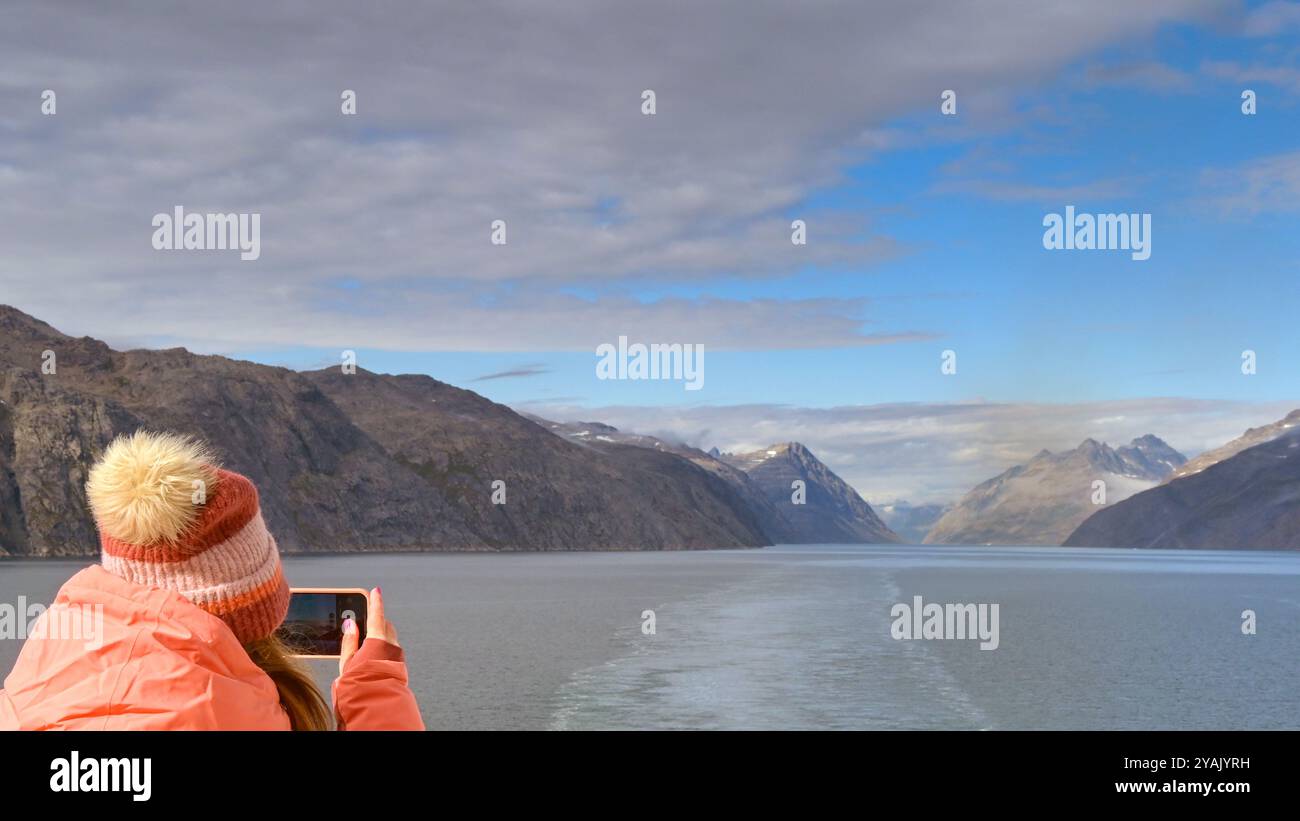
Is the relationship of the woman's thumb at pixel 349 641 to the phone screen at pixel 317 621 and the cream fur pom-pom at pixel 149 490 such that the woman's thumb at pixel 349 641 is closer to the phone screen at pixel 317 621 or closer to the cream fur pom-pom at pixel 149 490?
the phone screen at pixel 317 621

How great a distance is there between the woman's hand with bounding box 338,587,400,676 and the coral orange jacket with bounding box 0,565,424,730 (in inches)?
16.5

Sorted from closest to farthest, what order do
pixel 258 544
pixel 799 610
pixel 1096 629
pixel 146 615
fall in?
1. pixel 146 615
2. pixel 258 544
3. pixel 1096 629
4. pixel 799 610

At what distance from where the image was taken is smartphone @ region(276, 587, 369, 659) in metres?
4.84

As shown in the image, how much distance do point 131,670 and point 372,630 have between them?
31.6 inches

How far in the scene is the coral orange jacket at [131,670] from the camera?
3625 millimetres

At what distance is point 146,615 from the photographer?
12.3 ft

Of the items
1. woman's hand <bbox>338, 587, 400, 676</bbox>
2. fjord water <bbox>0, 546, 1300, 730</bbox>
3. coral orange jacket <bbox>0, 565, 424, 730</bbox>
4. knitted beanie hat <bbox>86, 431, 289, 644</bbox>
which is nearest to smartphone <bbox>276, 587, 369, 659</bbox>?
woman's hand <bbox>338, 587, 400, 676</bbox>

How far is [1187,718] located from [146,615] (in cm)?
4381

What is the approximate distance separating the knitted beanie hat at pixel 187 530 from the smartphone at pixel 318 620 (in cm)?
80

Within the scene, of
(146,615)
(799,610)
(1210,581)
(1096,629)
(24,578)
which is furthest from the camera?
(1210,581)
